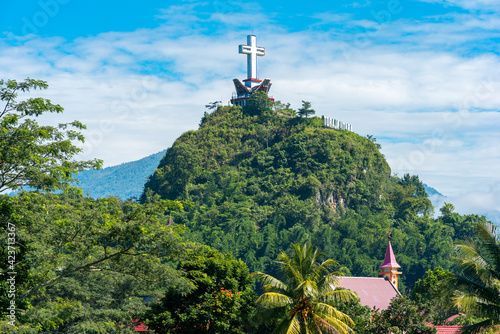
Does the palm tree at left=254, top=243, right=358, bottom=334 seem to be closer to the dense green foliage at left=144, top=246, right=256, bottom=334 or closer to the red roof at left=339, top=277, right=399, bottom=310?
the dense green foliage at left=144, top=246, right=256, bottom=334

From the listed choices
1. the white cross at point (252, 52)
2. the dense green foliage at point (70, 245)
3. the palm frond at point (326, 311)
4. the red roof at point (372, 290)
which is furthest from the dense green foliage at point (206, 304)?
the white cross at point (252, 52)

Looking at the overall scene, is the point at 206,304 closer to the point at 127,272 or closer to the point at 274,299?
the point at 274,299

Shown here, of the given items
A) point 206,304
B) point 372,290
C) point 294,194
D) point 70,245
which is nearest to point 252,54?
point 294,194

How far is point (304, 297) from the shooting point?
2536cm

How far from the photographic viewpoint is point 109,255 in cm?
2262

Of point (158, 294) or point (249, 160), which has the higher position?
point (249, 160)

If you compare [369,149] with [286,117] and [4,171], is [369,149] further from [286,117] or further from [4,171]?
[4,171]

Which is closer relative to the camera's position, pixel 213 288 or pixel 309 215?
pixel 213 288

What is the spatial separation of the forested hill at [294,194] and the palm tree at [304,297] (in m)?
73.9

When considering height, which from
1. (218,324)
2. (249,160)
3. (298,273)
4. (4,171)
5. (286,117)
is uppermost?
(286,117)

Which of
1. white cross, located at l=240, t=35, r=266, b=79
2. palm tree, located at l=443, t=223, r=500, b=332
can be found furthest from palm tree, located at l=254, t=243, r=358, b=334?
white cross, located at l=240, t=35, r=266, b=79

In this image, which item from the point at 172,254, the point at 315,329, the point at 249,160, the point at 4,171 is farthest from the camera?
the point at 249,160

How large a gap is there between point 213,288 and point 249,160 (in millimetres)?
96154

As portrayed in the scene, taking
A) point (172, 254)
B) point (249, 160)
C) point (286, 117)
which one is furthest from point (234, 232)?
point (172, 254)
